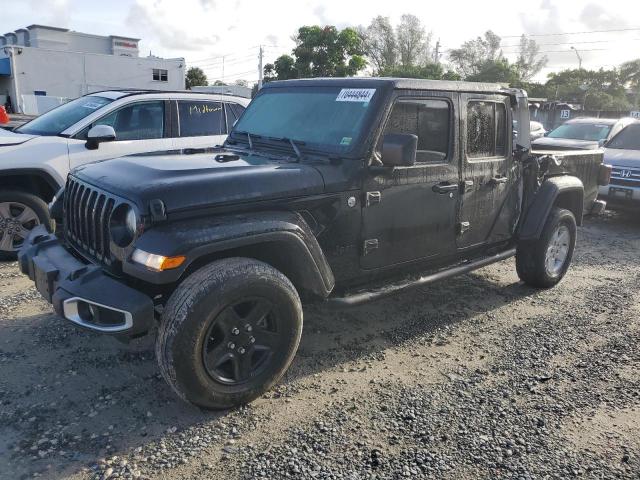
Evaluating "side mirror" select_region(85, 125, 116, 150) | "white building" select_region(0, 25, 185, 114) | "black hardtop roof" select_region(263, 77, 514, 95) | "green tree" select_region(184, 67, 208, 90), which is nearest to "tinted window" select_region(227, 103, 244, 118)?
"side mirror" select_region(85, 125, 116, 150)

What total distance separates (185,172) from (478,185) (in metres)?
2.45

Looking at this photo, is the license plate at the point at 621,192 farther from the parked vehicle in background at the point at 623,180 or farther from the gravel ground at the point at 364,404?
the gravel ground at the point at 364,404

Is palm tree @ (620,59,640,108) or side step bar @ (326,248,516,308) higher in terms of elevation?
palm tree @ (620,59,640,108)

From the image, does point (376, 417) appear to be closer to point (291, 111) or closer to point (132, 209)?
point (132, 209)

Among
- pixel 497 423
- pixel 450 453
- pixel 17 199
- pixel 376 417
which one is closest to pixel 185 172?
pixel 376 417

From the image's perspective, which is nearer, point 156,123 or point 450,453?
point 450,453

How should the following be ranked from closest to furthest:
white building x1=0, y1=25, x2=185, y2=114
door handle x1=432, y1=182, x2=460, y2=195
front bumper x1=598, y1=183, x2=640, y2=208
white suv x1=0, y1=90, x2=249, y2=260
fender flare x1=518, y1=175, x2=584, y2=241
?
door handle x1=432, y1=182, x2=460, y2=195 → fender flare x1=518, y1=175, x2=584, y2=241 → white suv x1=0, y1=90, x2=249, y2=260 → front bumper x1=598, y1=183, x2=640, y2=208 → white building x1=0, y1=25, x2=185, y2=114

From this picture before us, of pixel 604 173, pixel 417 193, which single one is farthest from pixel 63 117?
pixel 604 173

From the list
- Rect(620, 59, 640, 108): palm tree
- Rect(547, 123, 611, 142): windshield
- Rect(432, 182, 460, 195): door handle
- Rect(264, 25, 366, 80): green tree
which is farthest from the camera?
Rect(620, 59, 640, 108): palm tree

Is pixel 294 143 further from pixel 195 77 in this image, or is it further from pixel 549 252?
pixel 195 77

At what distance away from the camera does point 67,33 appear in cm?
4841

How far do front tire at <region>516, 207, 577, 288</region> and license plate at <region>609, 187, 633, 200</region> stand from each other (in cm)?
420

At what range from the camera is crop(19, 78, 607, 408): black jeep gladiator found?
114 inches

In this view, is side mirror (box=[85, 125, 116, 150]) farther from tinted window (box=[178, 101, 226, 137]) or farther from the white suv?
tinted window (box=[178, 101, 226, 137])
